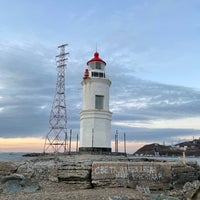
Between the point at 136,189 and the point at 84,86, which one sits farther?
the point at 84,86

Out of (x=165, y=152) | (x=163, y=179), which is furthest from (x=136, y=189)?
(x=165, y=152)

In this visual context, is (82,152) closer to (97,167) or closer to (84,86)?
(84,86)

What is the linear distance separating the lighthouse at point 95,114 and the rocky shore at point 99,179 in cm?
908

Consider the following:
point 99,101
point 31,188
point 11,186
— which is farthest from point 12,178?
point 99,101

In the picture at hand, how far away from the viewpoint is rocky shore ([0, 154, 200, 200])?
499 inches

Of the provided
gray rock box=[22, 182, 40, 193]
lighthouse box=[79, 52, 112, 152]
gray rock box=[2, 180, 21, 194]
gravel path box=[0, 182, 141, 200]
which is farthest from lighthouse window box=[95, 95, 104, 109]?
gray rock box=[2, 180, 21, 194]

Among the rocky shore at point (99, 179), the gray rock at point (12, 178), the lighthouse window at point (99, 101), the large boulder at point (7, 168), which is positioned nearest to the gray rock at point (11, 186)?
the rocky shore at point (99, 179)

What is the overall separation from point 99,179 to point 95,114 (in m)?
10.1

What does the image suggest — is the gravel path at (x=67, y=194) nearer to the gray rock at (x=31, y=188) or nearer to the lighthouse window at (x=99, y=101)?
the gray rock at (x=31, y=188)

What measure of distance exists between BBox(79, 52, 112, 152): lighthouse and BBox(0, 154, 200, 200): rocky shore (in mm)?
9080

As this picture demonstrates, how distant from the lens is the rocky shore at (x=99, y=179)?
1267 centimetres

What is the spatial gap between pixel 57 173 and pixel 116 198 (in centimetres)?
401

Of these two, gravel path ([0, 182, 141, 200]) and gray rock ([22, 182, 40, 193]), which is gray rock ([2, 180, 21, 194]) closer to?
gray rock ([22, 182, 40, 193])

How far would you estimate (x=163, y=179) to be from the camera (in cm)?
1435
